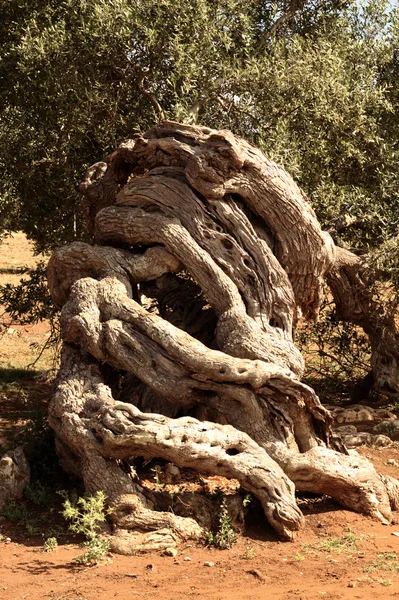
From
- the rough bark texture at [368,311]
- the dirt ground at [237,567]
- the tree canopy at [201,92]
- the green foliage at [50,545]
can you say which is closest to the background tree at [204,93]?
the tree canopy at [201,92]

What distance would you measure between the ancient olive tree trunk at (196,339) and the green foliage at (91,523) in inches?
6.6

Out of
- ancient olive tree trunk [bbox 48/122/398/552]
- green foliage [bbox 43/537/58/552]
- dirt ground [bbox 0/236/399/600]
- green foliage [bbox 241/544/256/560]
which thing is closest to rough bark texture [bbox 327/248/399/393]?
ancient olive tree trunk [bbox 48/122/398/552]

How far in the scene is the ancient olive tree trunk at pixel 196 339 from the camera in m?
8.02

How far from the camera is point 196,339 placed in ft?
30.4

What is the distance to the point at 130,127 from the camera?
11.8 m

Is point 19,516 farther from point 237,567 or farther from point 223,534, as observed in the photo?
point 237,567

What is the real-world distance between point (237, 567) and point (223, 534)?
541 mm

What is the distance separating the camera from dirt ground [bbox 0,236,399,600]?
22.4 feet

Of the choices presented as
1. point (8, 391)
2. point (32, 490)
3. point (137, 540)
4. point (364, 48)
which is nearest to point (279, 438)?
point (137, 540)

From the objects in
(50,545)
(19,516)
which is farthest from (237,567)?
(19,516)

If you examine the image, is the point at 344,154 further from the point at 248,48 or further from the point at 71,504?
the point at 71,504

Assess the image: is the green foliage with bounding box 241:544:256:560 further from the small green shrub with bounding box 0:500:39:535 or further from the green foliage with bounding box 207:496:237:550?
the small green shrub with bounding box 0:500:39:535

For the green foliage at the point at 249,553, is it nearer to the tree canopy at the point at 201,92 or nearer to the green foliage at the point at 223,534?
the green foliage at the point at 223,534

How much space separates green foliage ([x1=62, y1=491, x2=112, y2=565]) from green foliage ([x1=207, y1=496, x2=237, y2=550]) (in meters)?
0.96
